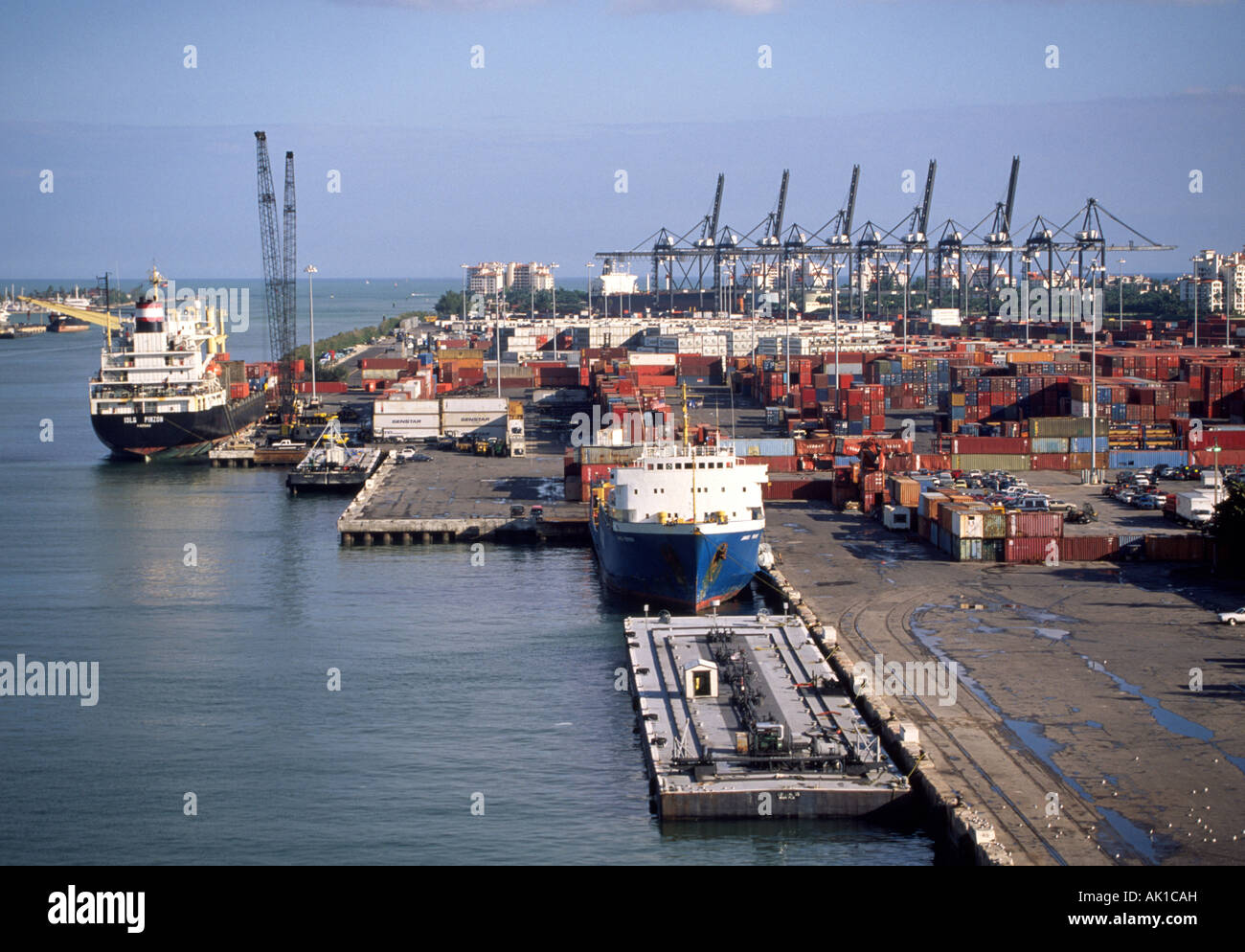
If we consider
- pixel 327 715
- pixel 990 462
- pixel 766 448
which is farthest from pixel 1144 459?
pixel 327 715

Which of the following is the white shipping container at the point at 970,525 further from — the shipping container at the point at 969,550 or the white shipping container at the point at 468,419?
the white shipping container at the point at 468,419

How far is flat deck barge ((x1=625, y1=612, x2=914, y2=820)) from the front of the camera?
14.6 metres

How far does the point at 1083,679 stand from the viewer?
61.7 feet

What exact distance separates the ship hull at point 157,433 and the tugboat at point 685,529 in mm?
27316

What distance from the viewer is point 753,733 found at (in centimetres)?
1588

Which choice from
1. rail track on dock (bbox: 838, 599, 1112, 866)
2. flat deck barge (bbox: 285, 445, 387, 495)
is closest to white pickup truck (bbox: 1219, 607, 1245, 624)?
rail track on dock (bbox: 838, 599, 1112, 866)

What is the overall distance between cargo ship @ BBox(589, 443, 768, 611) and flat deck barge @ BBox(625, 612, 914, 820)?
334cm

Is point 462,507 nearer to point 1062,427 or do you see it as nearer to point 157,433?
point 1062,427

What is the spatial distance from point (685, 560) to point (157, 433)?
29.8 m

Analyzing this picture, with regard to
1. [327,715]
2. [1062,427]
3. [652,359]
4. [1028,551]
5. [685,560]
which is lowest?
[327,715]

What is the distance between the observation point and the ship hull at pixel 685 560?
24875 millimetres
